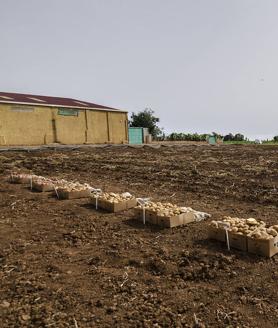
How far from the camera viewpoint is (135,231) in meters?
4.92

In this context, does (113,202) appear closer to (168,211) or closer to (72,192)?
(168,211)


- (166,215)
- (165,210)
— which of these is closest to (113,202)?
(165,210)

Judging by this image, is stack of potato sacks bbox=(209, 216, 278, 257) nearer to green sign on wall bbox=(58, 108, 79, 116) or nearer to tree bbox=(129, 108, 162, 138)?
green sign on wall bbox=(58, 108, 79, 116)

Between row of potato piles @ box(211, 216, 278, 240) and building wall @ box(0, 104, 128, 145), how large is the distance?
71.7ft

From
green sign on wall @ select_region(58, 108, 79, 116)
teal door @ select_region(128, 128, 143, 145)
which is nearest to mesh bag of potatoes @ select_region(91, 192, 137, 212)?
green sign on wall @ select_region(58, 108, 79, 116)

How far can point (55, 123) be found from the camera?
26.4 metres

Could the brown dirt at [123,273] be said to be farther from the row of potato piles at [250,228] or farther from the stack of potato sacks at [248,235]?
the row of potato piles at [250,228]

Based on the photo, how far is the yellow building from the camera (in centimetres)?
2384

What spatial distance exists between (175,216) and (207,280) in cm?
166

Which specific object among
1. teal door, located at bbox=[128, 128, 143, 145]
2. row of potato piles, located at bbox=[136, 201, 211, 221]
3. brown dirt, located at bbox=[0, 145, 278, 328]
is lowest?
brown dirt, located at bbox=[0, 145, 278, 328]

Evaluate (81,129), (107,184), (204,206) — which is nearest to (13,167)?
(107,184)

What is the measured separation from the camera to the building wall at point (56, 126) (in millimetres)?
23797

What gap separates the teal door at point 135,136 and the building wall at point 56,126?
3.18 meters

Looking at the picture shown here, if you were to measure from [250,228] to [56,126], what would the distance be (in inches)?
942
